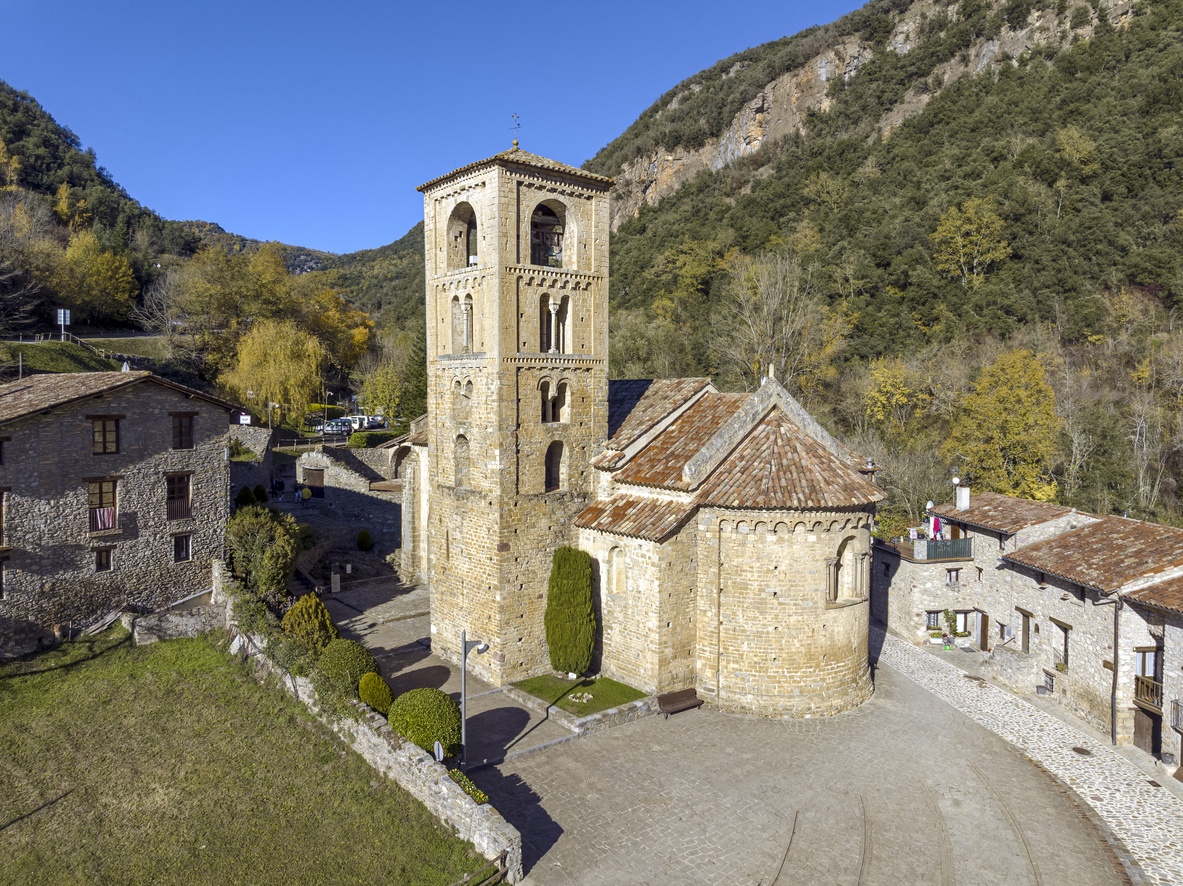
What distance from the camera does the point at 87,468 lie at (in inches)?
906

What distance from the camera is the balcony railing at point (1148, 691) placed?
17273mm

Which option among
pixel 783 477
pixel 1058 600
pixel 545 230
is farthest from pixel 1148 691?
pixel 545 230

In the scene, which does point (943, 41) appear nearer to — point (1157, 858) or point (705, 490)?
point (705, 490)

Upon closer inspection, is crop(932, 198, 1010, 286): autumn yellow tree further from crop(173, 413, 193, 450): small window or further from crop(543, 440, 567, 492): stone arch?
crop(173, 413, 193, 450): small window

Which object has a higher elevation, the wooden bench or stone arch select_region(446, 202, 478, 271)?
stone arch select_region(446, 202, 478, 271)

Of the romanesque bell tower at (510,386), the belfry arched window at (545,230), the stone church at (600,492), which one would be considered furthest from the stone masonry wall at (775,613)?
the belfry arched window at (545,230)

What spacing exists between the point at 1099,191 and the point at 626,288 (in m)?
36.2

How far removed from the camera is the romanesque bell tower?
20344 mm

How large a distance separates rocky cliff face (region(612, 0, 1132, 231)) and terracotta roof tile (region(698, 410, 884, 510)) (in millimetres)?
56860

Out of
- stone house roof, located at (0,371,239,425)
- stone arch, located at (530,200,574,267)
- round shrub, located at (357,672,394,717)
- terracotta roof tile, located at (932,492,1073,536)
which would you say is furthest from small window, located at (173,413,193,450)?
terracotta roof tile, located at (932,492,1073,536)

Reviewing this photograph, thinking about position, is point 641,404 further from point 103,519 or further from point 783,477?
point 103,519

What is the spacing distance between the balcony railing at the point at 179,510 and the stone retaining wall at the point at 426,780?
9203 millimetres

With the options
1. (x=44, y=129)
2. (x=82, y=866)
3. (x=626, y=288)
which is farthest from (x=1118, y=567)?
(x=44, y=129)

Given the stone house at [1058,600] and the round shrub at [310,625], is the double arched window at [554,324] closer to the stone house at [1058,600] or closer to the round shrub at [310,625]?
the round shrub at [310,625]
